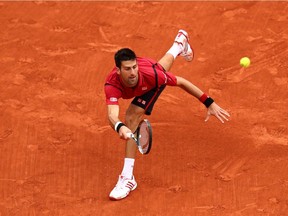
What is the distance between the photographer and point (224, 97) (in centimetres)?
1106

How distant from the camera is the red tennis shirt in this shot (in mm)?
9125

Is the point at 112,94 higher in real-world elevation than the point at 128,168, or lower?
higher

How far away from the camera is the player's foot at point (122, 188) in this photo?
9273mm

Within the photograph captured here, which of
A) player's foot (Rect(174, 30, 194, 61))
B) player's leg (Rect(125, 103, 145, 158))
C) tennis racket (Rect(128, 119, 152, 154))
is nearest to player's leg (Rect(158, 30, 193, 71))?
player's foot (Rect(174, 30, 194, 61))

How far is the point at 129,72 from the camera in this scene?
890cm

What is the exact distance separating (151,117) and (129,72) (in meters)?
1.94

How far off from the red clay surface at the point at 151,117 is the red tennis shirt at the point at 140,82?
1051mm

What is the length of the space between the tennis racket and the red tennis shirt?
0.40 m

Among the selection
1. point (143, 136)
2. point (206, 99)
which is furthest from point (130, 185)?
point (206, 99)

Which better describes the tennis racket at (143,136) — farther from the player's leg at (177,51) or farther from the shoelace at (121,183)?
the player's leg at (177,51)

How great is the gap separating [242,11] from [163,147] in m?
3.76

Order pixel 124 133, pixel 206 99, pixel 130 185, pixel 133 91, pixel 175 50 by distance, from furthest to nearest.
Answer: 1. pixel 175 50
2. pixel 206 99
3. pixel 130 185
4. pixel 133 91
5. pixel 124 133

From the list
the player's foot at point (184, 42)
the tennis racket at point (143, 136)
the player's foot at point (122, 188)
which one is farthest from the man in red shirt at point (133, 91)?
the player's foot at point (184, 42)

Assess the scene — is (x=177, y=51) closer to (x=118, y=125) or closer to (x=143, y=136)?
(x=143, y=136)
